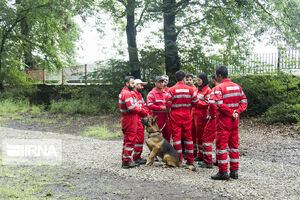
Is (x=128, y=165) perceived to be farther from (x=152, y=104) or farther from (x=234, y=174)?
(x=234, y=174)

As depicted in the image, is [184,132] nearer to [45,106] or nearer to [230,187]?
[230,187]

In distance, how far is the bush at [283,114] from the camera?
12.6 m

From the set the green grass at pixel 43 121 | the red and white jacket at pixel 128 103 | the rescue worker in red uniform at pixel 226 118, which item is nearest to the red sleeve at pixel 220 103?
the rescue worker in red uniform at pixel 226 118

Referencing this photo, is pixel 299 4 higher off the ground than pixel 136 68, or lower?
higher

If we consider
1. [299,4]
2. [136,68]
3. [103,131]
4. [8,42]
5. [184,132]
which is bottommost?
[103,131]

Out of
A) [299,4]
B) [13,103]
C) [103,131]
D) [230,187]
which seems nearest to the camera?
[230,187]

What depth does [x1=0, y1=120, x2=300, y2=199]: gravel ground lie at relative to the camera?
17.5 feet

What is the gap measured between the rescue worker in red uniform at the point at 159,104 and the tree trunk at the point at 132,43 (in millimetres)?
9539

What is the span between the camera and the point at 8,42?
22391 mm

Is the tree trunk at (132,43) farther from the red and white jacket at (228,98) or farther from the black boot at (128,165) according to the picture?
the red and white jacket at (228,98)

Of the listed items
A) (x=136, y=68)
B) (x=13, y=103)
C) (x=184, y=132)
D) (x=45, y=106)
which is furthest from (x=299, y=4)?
(x=13, y=103)

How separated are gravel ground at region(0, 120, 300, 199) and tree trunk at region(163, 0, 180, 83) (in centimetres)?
725

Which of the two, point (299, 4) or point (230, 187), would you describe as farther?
point (299, 4)

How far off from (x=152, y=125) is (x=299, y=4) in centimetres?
1382
